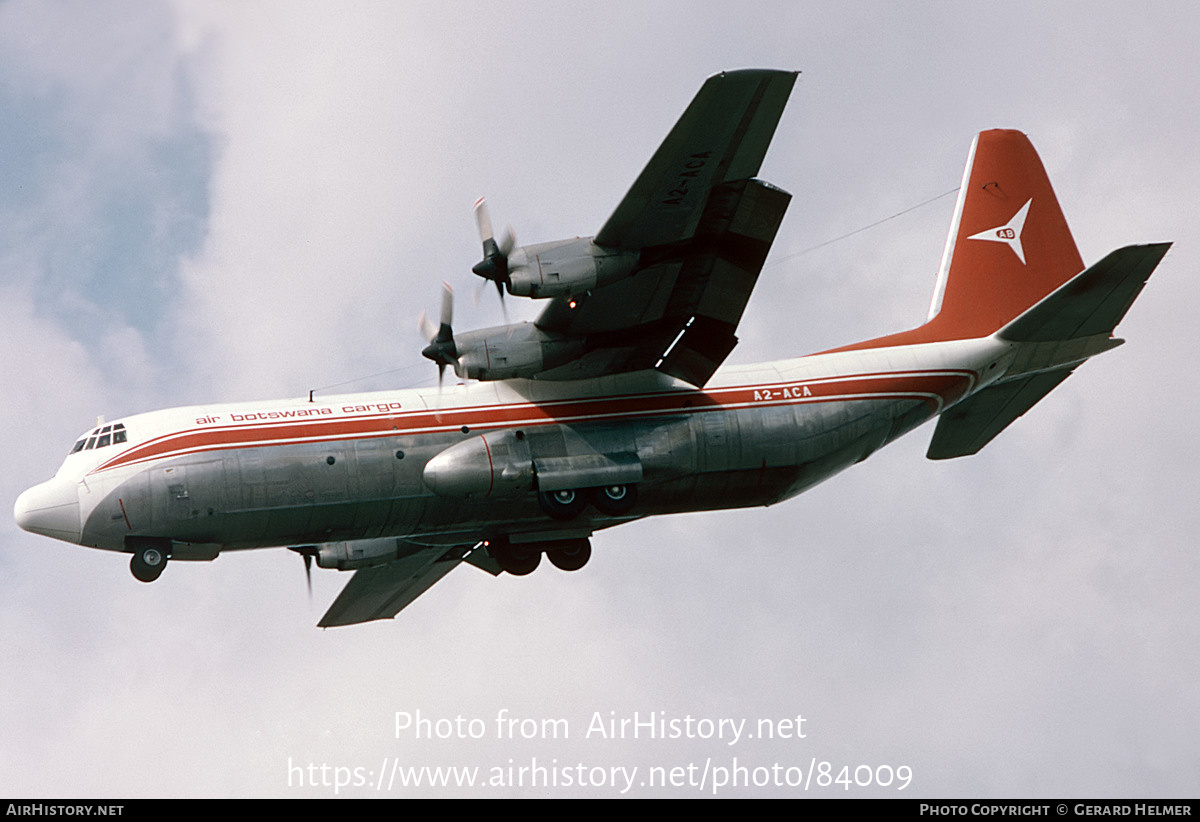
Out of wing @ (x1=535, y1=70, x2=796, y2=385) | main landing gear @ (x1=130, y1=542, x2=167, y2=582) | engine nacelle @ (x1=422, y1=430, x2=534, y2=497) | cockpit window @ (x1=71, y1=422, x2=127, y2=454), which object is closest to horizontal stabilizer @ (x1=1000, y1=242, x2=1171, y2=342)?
wing @ (x1=535, y1=70, x2=796, y2=385)

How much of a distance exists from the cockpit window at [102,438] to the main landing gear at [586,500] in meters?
6.46

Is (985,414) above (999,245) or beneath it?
beneath

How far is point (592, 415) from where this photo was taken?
983 inches

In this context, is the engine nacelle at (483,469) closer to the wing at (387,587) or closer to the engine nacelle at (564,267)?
the engine nacelle at (564,267)

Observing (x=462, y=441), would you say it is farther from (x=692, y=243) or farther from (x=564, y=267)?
(x=692, y=243)

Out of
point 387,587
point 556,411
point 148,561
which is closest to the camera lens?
point 148,561

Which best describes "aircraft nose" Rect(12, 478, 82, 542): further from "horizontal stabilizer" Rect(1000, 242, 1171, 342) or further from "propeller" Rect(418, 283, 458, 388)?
"horizontal stabilizer" Rect(1000, 242, 1171, 342)

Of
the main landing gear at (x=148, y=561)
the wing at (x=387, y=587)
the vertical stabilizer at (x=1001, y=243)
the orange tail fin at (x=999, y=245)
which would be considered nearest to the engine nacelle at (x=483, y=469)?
the main landing gear at (x=148, y=561)

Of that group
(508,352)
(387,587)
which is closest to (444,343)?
(508,352)

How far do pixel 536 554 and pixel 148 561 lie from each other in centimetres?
633

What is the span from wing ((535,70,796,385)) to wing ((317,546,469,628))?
5.51m

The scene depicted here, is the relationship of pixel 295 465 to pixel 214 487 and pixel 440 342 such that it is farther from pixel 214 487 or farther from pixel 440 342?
pixel 440 342

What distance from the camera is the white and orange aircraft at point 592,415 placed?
2266 centimetres

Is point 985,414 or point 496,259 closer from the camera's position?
point 496,259
